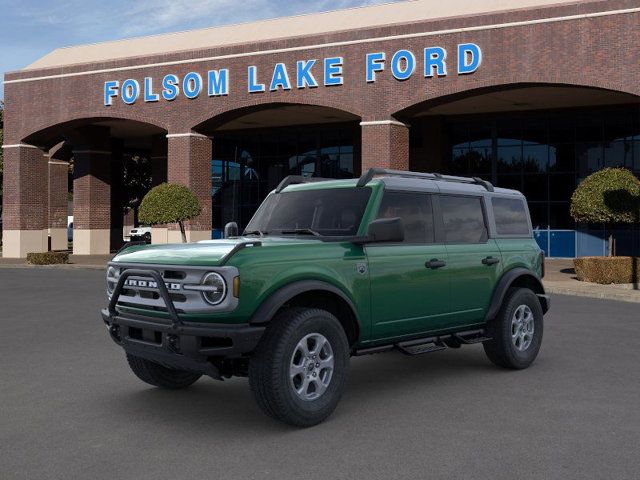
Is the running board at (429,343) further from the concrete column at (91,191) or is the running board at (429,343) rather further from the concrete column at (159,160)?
the concrete column at (159,160)

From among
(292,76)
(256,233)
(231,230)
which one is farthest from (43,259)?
(256,233)

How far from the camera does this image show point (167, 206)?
1120 inches

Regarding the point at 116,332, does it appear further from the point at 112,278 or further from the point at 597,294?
the point at 597,294

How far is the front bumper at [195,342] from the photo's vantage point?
544 centimetres

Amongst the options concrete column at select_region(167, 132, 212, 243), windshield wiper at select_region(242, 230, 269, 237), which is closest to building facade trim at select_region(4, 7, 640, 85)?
concrete column at select_region(167, 132, 212, 243)

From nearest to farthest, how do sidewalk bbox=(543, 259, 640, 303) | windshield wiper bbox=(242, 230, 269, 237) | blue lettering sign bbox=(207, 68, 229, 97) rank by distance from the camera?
1. windshield wiper bbox=(242, 230, 269, 237)
2. sidewalk bbox=(543, 259, 640, 303)
3. blue lettering sign bbox=(207, 68, 229, 97)

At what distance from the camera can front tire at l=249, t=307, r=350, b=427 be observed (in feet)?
18.3

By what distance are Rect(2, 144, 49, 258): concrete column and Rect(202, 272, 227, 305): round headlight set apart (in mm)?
32683

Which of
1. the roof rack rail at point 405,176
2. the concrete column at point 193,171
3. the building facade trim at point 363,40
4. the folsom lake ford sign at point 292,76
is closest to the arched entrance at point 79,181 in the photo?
the building facade trim at point 363,40

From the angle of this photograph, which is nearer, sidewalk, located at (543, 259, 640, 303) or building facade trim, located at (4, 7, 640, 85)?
sidewalk, located at (543, 259, 640, 303)

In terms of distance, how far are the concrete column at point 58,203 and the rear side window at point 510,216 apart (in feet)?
117

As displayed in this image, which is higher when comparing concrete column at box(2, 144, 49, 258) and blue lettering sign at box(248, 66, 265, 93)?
blue lettering sign at box(248, 66, 265, 93)

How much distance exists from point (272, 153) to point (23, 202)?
43.4ft

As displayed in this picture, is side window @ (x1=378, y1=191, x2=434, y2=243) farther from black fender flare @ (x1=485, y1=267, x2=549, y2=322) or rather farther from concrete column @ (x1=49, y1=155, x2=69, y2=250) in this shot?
concrete column @ (x1=49, y1=155, x2=69, y2=250)
